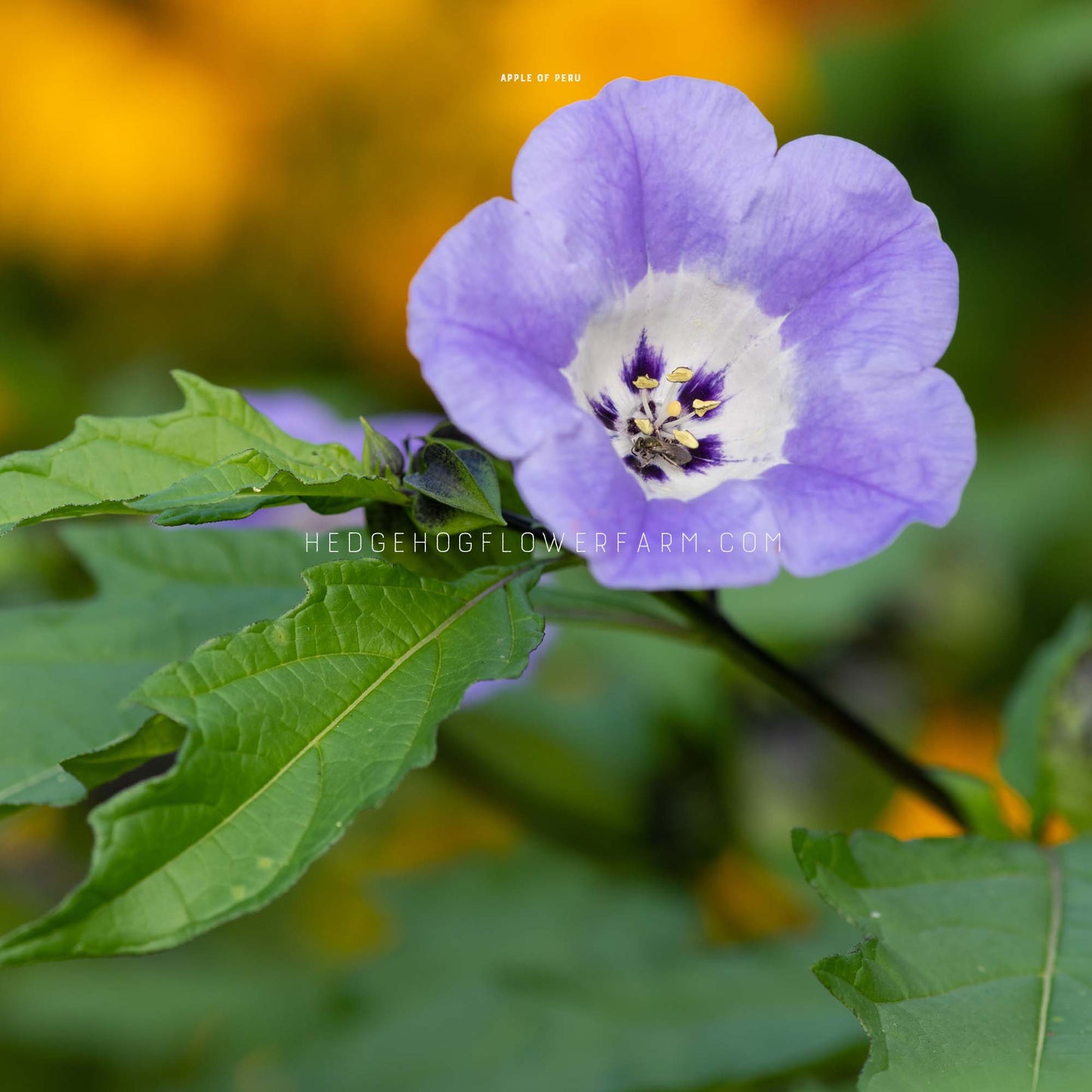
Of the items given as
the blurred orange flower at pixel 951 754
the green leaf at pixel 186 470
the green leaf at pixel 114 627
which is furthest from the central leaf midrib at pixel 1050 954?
the blurred orange flower at pixel 951 754

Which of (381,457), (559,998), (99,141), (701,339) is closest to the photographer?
(381,457)

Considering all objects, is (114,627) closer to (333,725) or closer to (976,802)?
(333,725)

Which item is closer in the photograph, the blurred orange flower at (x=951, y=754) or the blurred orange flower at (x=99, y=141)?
the blurred orange flower at (x=951, y=754)

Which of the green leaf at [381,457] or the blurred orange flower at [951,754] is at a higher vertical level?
the green leaf at [381,457]

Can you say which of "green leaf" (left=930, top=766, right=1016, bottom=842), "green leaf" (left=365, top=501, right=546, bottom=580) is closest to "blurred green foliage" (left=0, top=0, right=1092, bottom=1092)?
"green leaf" (left=930, top=766, right=1016, bottom=842)

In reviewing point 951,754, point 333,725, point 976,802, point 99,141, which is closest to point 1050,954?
point 976,802

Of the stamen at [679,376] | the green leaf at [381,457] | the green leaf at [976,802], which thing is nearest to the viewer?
the green leaf at [381,457]

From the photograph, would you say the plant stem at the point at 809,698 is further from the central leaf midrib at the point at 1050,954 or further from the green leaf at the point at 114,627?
the green leaf at the point at 114,627
